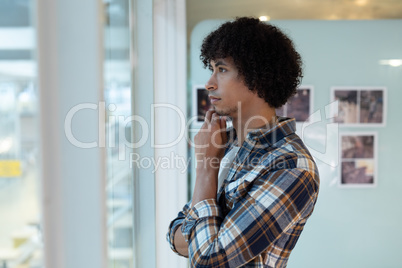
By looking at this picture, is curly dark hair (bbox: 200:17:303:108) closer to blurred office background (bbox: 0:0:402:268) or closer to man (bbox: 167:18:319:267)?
man (bbox: 167:18:319:267)

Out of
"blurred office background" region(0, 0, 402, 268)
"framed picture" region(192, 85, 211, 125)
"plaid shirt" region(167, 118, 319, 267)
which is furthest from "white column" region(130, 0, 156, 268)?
"plaid shirt" region(167, 118, 319, 267)

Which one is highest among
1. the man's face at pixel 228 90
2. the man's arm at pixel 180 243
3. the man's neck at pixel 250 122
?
the man's face at pixel 228 90

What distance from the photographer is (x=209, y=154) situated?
101 cm

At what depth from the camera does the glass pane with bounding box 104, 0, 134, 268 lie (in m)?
1.23

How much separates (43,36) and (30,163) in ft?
0.63

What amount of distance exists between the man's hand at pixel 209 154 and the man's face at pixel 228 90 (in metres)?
0.05

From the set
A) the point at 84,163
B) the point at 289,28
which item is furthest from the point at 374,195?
the point at 84,163

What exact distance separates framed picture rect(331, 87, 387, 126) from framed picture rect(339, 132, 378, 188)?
8 cm

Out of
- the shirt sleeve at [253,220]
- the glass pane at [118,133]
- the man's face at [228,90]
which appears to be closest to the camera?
the shirt sleeve at [253,220]

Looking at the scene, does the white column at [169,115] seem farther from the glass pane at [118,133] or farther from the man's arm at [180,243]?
the man's arm at [180,243]

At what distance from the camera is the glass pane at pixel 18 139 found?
0.54 metres

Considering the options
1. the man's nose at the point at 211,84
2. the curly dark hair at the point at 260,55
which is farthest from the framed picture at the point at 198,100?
the man's nose at the point at 211,84

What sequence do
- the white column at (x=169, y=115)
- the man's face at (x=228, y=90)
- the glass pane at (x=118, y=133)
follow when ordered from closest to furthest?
the man's face at (x=228, y=90) < the glass pane at (x=118, y=133) < the white column at (x=169, y=115)

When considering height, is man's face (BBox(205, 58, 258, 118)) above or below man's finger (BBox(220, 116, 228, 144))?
above
